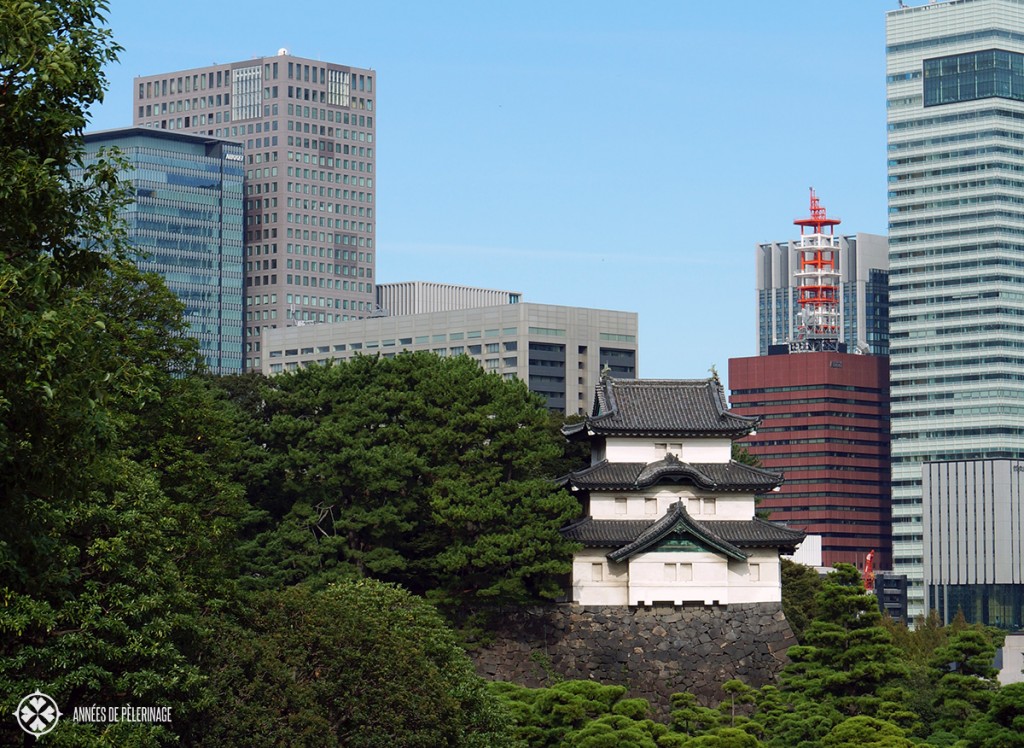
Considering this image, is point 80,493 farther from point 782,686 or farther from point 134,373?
point 782,686

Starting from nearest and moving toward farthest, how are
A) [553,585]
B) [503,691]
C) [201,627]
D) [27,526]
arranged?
[27,526] → [201,627] → [503,691] → [553,585]

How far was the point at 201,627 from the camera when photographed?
48.5 meters

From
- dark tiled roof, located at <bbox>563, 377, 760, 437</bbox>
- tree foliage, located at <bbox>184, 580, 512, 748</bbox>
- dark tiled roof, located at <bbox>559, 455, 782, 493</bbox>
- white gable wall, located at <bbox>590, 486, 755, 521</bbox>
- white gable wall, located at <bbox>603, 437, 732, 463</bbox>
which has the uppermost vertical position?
dark tiled roof, located at <bbox>563, 377, 760, 437</bbox>

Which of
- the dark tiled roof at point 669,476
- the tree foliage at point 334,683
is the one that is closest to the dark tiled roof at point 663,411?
the dark tiled roof at point 669,476

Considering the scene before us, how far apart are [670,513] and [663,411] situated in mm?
5563

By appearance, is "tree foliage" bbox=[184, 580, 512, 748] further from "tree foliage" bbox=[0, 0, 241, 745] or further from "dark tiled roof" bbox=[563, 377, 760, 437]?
"dark tiled roof" bbox=[563, 377, 760, 437]

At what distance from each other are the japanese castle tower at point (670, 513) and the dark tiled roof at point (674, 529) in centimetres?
4

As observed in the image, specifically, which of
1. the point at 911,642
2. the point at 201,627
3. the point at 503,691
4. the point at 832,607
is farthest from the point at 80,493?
the point at 911,642

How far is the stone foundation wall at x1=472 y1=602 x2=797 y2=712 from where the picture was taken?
82312 mm

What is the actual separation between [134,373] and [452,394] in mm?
48212

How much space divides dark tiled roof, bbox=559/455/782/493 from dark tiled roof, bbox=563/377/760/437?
150cm

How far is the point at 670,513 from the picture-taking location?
276 ft

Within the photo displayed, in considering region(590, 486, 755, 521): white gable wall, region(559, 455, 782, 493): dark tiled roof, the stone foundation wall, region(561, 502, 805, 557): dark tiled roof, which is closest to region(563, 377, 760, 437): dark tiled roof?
region(559, 455, 782, 493): dark tiled roof

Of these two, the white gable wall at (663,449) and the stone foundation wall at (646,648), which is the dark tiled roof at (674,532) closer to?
the stone foundation wall at (646,648)
